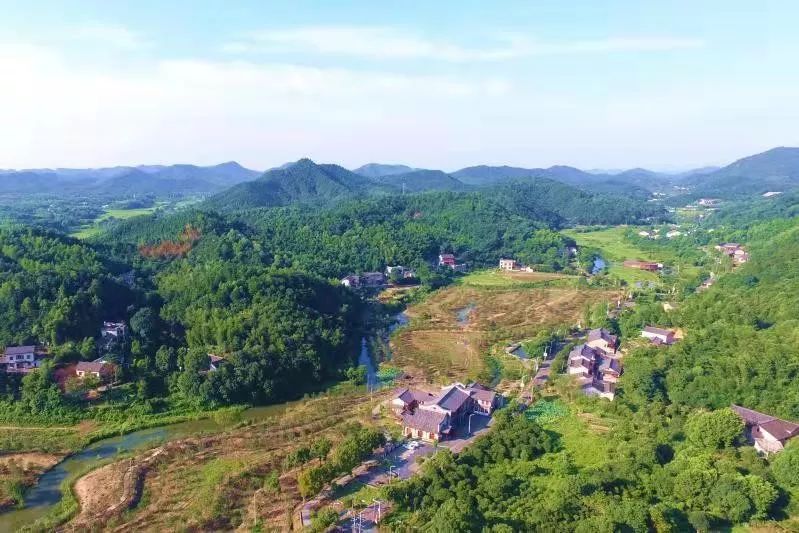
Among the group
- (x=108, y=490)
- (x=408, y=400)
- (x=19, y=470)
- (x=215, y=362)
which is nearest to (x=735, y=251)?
(x=408, y=400)

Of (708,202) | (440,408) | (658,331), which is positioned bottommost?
(440,408)

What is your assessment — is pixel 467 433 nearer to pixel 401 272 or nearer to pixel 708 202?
pixel 401 272

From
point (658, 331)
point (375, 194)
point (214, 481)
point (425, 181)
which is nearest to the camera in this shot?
point (214, 481)

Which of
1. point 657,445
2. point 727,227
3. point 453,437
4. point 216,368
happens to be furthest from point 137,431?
point 727,227

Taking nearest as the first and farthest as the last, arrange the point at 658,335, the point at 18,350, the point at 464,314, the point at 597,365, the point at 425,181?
the point at 18,350, the point at 597,365, the point at 658,335, the point at 464,314, the point at 425,181

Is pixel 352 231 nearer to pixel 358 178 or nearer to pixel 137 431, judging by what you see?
pixel 137 431

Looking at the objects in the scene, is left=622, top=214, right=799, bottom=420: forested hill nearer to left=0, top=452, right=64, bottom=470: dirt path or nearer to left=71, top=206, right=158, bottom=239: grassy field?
left=0, top=452, right=64, bottom=470: dirt path
